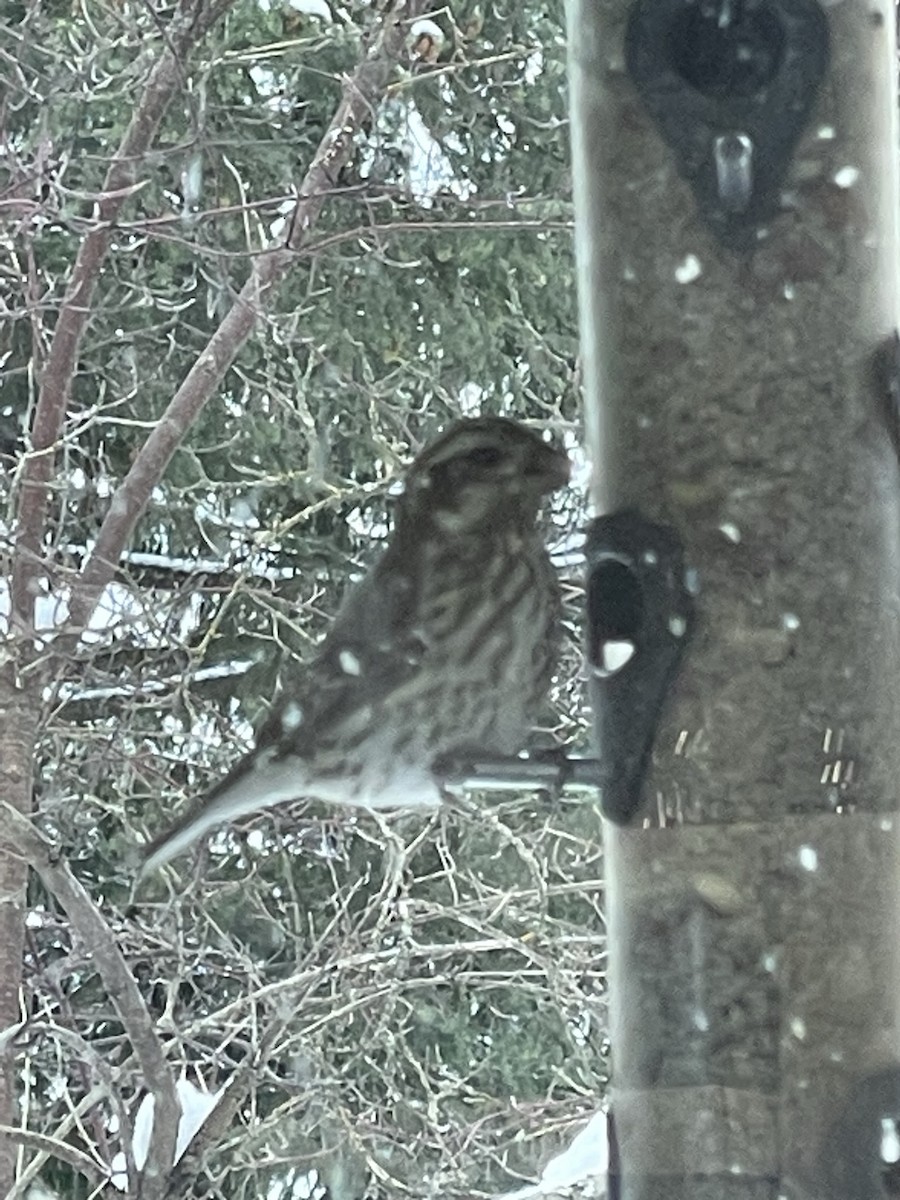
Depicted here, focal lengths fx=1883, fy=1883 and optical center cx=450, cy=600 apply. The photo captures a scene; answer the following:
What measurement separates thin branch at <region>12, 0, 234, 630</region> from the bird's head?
0.99 meters

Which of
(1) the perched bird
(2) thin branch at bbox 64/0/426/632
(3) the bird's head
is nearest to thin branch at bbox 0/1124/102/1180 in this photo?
(2) thin branch at bbox 64/0/426/632

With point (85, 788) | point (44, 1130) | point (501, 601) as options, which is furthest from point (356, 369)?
point (501, 601)

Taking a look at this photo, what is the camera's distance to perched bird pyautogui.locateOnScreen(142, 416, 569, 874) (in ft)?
3.92

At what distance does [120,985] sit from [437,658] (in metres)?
1.09

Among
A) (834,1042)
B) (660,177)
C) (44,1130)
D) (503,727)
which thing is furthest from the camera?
(44,1130)

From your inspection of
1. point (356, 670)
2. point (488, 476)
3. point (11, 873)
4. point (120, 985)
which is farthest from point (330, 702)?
point (11, 873)

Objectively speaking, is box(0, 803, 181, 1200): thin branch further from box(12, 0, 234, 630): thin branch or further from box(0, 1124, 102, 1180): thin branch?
box(12, 0, 234, 630): thin branch

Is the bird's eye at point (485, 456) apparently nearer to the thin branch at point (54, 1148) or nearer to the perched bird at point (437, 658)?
the perched bird at point (437, 658)

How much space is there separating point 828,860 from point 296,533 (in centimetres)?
160

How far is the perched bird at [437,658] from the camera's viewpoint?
1196mm

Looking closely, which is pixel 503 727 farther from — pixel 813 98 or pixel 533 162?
pixel 533 162

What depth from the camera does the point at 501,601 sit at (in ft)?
4.00

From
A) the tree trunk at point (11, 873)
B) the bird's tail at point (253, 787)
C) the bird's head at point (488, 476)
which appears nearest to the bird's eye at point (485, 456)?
Answer: the bird's head at point (488, 476)

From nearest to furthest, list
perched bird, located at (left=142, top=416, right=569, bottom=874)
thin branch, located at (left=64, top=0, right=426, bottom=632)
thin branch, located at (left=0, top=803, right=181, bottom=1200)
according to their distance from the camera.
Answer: perched bird, located at (left=142, top=416, right=569, bottom=874) → thin branch, located at (left=0, top=803, right=181, bottom=1200) → thin branch, located at (left=64, top=0, right=426, bottom=632)
